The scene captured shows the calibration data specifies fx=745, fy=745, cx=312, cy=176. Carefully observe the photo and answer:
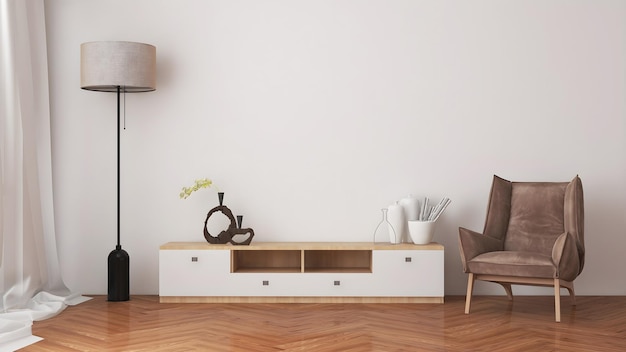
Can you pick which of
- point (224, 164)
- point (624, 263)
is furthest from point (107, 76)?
point (624, 263)

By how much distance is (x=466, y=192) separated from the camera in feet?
17.9

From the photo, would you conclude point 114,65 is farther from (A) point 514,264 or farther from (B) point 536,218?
(B) point 536,218

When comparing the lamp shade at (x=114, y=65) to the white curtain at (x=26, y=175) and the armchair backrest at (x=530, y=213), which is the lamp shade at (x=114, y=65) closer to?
the white curtain at (x=26, y=175)

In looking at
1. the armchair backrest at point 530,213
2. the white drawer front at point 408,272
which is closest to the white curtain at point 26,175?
the white drawer front at point 408,272

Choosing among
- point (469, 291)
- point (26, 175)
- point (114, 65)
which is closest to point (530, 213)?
point (469, 291)

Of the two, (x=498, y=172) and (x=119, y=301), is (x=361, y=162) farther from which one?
(x=119, y=301)

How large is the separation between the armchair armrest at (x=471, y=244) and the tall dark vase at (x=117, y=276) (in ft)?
7.52

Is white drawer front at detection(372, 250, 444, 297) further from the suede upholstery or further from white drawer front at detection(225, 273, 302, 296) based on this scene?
white drawer front at detection(225, 273, 302, 296)

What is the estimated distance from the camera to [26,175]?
16.3 feet

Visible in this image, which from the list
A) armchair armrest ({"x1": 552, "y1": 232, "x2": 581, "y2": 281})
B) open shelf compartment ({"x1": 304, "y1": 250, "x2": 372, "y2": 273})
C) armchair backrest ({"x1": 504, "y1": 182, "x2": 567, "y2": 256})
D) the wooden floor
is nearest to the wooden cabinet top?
open shelf compartment ({"x1": 304, "y1": 250, "x2": 372, "y2": 273})

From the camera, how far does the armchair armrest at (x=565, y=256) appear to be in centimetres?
446

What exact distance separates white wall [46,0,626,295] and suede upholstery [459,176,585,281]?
32 cm

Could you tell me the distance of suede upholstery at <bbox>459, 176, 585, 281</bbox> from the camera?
4531mm

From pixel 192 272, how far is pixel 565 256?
2428mm
